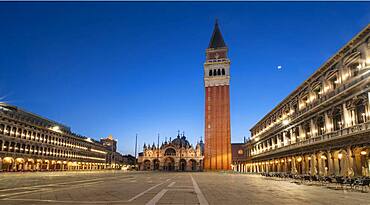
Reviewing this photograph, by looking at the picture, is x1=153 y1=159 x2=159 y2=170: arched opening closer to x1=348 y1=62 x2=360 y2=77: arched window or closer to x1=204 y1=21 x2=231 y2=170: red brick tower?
x1=204 y1=21 x2=231 y2=170: red brick tower

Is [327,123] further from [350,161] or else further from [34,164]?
[34,164]

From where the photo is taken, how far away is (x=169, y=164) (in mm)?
128500

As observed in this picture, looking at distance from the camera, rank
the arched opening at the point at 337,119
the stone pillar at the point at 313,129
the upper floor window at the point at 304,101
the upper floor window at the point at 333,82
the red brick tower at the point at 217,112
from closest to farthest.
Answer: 1. the arched opening at the point at 337,119
2. the upper floor window at the point at 333,82
3. the stone pillar at the point at 313,129
4. the upper floor window at the point at 304,101
5. the red brick tower at the point at 217,112

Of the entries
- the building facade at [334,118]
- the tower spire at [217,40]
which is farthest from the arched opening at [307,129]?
the tower spire at [217,40]

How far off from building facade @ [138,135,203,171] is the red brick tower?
32.6 m

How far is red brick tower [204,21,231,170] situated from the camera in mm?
92750

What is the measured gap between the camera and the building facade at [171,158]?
126250 mm

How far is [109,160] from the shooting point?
468 feet

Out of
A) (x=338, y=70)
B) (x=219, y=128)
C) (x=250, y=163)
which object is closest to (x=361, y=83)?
(x=338, y=70)

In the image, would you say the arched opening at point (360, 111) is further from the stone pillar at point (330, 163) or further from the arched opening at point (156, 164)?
the arched opening at point (156, 164)

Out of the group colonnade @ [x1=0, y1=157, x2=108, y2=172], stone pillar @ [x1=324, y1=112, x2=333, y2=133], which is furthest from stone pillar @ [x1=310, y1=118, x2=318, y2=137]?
colonnade @ [x1=0, y1=157, x2=108, y2=172]

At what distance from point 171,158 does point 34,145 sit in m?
63.4

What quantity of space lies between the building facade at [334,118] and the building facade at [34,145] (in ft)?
184

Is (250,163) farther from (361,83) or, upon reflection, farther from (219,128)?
(361,83)
